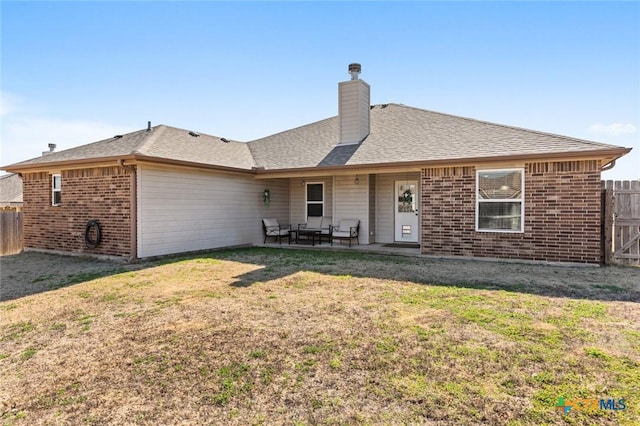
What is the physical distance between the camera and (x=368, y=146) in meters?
11.9

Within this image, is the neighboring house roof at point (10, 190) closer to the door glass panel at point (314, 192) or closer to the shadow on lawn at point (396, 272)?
the shadow on lawn at point (396, 272)

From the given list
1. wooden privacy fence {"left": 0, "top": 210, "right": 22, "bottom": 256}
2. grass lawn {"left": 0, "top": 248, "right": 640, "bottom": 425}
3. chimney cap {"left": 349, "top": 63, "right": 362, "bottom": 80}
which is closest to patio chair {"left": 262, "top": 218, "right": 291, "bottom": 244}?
chimney cap {"left": 349, "top": 63, "right": 362, "bottom": 80}

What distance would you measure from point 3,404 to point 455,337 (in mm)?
3960

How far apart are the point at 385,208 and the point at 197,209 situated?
19.5 feet

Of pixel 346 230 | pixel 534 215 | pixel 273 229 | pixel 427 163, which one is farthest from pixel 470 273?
pixel 273 229

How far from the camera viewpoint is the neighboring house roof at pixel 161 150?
32.3ft

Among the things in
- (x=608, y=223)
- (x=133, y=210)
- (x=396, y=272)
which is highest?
(x=133, y=210)

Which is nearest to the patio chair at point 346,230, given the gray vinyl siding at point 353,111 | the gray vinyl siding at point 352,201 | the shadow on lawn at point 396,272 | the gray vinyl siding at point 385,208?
the gray vinyl siding at point 352,201

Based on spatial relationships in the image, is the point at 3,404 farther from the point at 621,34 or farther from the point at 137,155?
the point at 621,34

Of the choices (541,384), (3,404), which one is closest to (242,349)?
(3,404)

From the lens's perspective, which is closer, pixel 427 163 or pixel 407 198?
pixel 427 163

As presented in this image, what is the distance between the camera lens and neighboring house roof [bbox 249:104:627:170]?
880 cm

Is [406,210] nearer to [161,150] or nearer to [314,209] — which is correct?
[314,209]

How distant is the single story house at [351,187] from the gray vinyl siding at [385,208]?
0.03 meters
